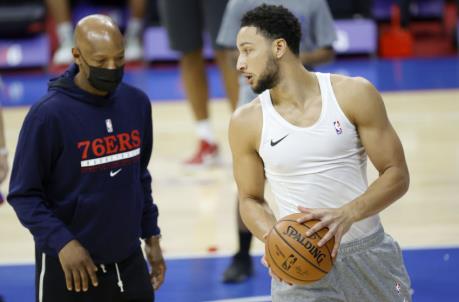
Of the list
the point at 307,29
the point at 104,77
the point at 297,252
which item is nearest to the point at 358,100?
the point at 297,252

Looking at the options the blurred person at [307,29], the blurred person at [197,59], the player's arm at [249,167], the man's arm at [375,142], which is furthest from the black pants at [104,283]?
the blurred person at [197,59]

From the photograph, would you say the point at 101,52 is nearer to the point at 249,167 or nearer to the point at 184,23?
the point at 249,167

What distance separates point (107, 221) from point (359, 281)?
0.94 meters

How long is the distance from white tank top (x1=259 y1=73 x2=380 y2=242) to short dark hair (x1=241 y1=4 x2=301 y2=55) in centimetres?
21

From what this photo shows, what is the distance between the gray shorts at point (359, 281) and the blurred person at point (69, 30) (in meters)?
8.16

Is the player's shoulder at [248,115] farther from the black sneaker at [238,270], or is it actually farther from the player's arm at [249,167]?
the black sneaker at [238,270]

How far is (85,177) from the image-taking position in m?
3.37

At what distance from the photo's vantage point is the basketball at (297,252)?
3072 mm

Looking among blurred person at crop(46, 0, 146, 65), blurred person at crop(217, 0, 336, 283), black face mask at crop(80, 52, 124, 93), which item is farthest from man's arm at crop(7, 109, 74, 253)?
blurred person at crop(46, 0, 146, 65)

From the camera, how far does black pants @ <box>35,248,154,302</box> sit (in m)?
3.40

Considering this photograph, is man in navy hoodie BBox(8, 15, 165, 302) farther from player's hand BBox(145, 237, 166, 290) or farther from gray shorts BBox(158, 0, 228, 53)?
gray shorts BBox(158, 0, 228, 53)

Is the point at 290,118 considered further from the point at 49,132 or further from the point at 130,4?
the point at 130,4

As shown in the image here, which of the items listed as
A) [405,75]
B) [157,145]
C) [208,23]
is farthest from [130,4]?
[208,23]

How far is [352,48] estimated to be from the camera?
11.4m
